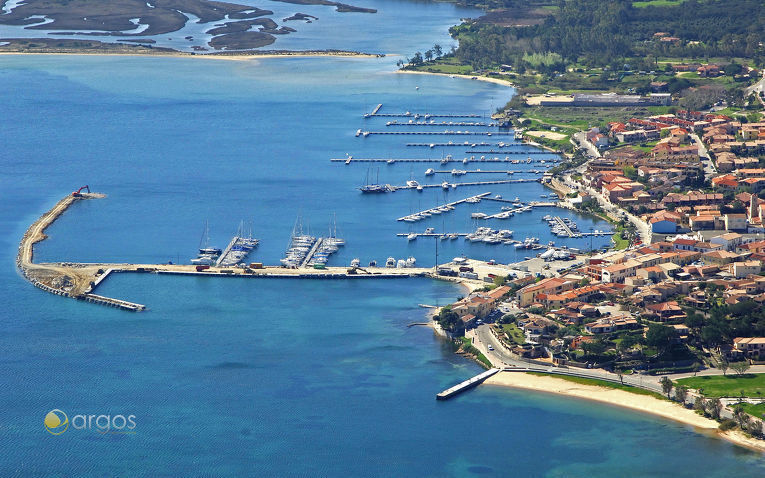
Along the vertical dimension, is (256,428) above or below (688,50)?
below

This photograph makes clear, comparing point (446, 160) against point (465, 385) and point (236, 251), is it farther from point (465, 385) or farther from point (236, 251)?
point (465, 385)

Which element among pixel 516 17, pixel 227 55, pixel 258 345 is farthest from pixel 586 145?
pixel 516 17

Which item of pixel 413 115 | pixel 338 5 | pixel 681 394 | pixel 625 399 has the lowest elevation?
pixel 625 399

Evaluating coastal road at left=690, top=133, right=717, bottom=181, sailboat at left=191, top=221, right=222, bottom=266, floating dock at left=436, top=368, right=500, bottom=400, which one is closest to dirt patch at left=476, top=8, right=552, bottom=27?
coastal road at left=690, top=133, right=717, bottom=181

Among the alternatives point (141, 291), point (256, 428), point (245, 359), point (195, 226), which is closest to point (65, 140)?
point (195, 226)

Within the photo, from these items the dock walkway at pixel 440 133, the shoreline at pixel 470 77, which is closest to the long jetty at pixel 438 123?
the dock walkway at pixel 440 133

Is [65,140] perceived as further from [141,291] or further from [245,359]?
[245,359]
